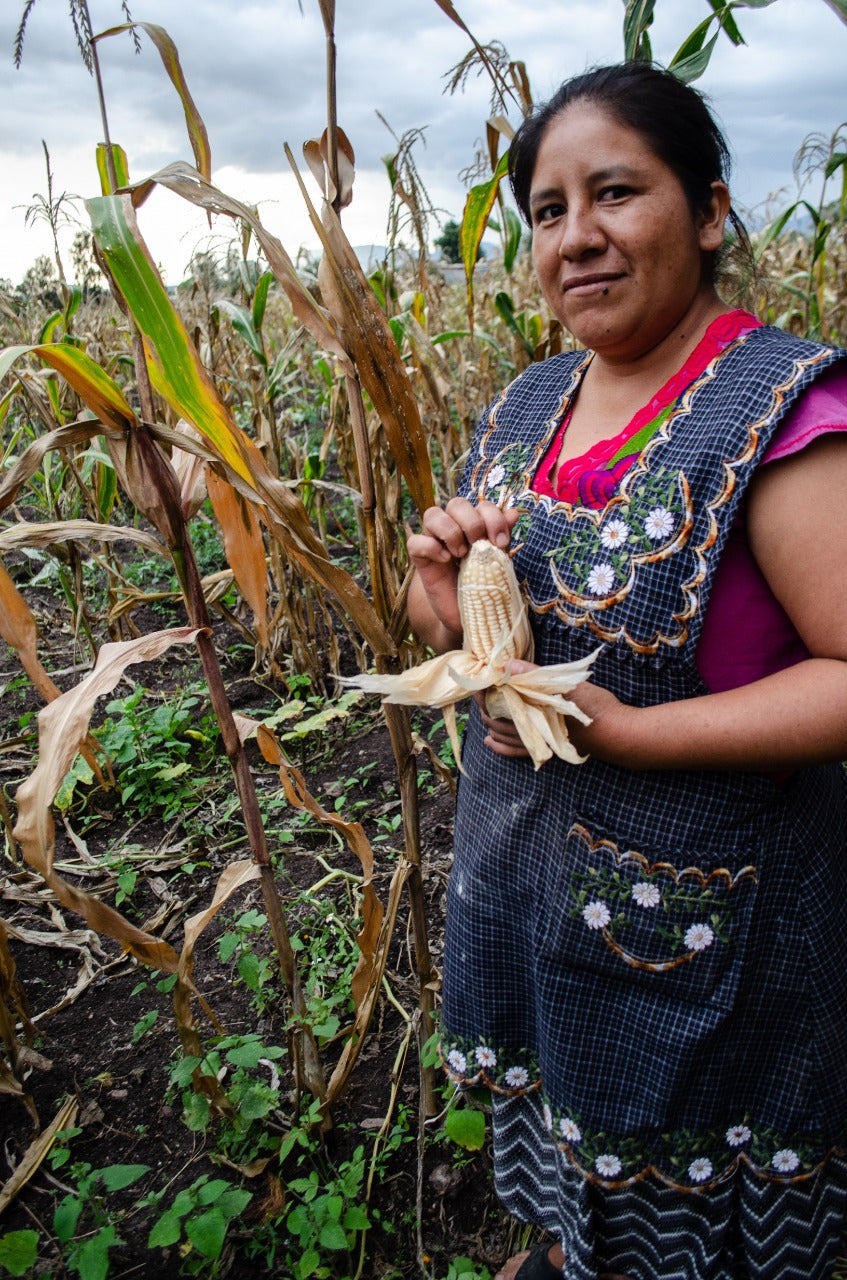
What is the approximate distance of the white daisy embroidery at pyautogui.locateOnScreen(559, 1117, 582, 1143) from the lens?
104 centimetres

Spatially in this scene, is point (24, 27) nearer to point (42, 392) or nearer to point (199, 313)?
point (42, 392)

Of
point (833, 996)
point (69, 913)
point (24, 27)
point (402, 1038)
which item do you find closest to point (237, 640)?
point (69, 913)

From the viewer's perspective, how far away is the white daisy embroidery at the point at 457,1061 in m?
1.20

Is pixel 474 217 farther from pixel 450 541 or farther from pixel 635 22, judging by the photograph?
pixel 450 541

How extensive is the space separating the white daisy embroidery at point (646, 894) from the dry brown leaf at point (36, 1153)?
45.9 inches

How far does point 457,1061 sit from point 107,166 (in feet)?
4.10

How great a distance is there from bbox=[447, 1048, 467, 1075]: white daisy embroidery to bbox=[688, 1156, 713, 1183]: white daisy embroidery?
12.8 inches

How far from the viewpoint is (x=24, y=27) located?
990 millimetres

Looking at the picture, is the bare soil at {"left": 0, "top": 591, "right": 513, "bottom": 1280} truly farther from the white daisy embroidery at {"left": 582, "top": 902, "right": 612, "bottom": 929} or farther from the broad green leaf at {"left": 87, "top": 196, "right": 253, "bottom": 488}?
the broad green leaf at {"left": 87, "top": 196, "right": 253, "bottom": 488}

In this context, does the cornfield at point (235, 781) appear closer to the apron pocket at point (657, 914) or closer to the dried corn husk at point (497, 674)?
the dried corn husk at point (497, 674)

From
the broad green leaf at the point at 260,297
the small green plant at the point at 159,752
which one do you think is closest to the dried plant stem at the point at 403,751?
the small green plant at the point at 159,752

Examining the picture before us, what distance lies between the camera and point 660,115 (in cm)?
90

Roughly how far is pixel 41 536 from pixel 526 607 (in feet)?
2.13

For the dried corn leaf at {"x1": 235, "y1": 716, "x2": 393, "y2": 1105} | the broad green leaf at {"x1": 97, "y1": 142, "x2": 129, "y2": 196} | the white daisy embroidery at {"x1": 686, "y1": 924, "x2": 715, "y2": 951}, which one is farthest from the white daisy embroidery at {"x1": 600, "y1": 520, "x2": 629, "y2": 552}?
the broad green leaf at {"x1": 97, "y1": 142, "x2": 129, "y2": 196}
